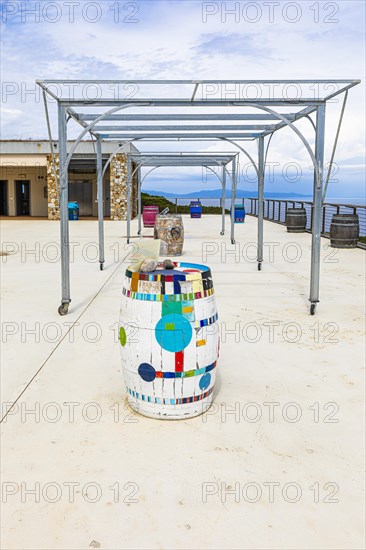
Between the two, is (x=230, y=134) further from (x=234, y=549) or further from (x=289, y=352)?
(x=234, y=549)

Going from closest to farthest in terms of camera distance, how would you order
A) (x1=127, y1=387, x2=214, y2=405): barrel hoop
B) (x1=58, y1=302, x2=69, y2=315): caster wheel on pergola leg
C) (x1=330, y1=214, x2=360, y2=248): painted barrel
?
1. (x1=127, y1=387, x2=214, y2=405): barrel hoop
2. (x1=58, y1=302, x2=69, y2=315): caster wheel on pergola leg
3. (x1=330, y1=214, x2=360, y2=248): painted barrel

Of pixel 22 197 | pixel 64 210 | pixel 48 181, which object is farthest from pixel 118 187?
pixel 64 210

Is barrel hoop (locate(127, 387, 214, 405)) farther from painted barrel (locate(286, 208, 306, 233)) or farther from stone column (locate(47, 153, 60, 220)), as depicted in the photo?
stone column (locate(47, 153, 60, 220))

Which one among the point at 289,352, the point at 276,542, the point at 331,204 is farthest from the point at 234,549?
the point at 331,204

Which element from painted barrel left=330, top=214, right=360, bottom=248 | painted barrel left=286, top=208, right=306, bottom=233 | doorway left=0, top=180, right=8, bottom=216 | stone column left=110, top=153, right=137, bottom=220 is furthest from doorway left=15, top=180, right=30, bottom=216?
painted barrel left=330, top=214, right=360, bottom=248

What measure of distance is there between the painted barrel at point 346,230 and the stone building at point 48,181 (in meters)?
13.7

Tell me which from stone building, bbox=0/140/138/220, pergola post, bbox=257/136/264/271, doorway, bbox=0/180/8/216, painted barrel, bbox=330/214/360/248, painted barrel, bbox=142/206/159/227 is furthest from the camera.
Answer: doorway, bbox=0/180/8/216

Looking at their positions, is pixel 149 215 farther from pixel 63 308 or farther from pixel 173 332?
pixel 173 332

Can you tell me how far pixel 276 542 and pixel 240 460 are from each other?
0.67 m

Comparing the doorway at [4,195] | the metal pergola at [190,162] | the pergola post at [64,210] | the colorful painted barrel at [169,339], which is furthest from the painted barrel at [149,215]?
the colorful painted barrel at [169,339]

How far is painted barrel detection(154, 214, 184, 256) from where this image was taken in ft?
38.9

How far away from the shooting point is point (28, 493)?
2682mm

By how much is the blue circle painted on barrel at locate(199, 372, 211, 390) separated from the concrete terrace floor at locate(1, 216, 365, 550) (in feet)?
0.72

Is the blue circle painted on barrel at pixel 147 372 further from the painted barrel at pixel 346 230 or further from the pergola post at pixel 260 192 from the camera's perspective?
the painted barrel at pixel 346 230
